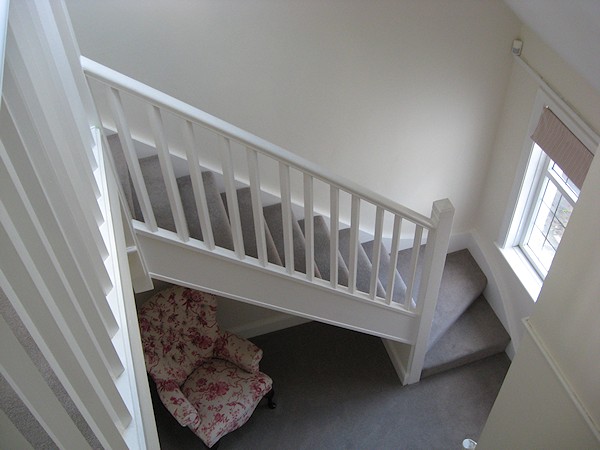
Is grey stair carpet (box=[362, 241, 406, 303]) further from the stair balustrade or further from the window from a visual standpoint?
the window

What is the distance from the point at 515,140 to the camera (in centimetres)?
366

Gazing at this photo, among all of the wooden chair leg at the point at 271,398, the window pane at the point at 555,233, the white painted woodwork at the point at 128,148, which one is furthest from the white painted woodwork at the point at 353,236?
the window pane at the point at 555,233

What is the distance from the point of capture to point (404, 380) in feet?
12.9

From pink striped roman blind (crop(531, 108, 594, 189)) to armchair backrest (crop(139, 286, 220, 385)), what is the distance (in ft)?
6.91

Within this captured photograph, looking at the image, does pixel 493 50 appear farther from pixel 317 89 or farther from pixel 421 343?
pixel 421 343

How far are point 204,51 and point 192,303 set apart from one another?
57.6 inches

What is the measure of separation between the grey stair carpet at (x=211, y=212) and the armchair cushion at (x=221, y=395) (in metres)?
1.09

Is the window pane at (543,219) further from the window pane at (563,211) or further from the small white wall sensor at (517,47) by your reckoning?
the small white wall sensor at (517,47)

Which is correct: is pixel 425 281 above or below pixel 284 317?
above

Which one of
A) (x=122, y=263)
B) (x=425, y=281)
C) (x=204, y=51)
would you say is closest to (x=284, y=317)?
(x=425, y=281)

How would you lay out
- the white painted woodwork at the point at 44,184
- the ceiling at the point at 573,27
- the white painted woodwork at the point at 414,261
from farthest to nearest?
the white painted woodwork at the point at 414,261 < the ceiling at the point at 573,27 < the white painted woodwork at the point at 44,184

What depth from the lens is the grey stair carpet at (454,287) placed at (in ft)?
13.2

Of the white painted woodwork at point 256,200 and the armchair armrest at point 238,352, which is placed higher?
the white painted woodwork at point 256,200

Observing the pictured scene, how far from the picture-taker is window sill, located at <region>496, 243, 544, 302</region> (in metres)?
3.79
